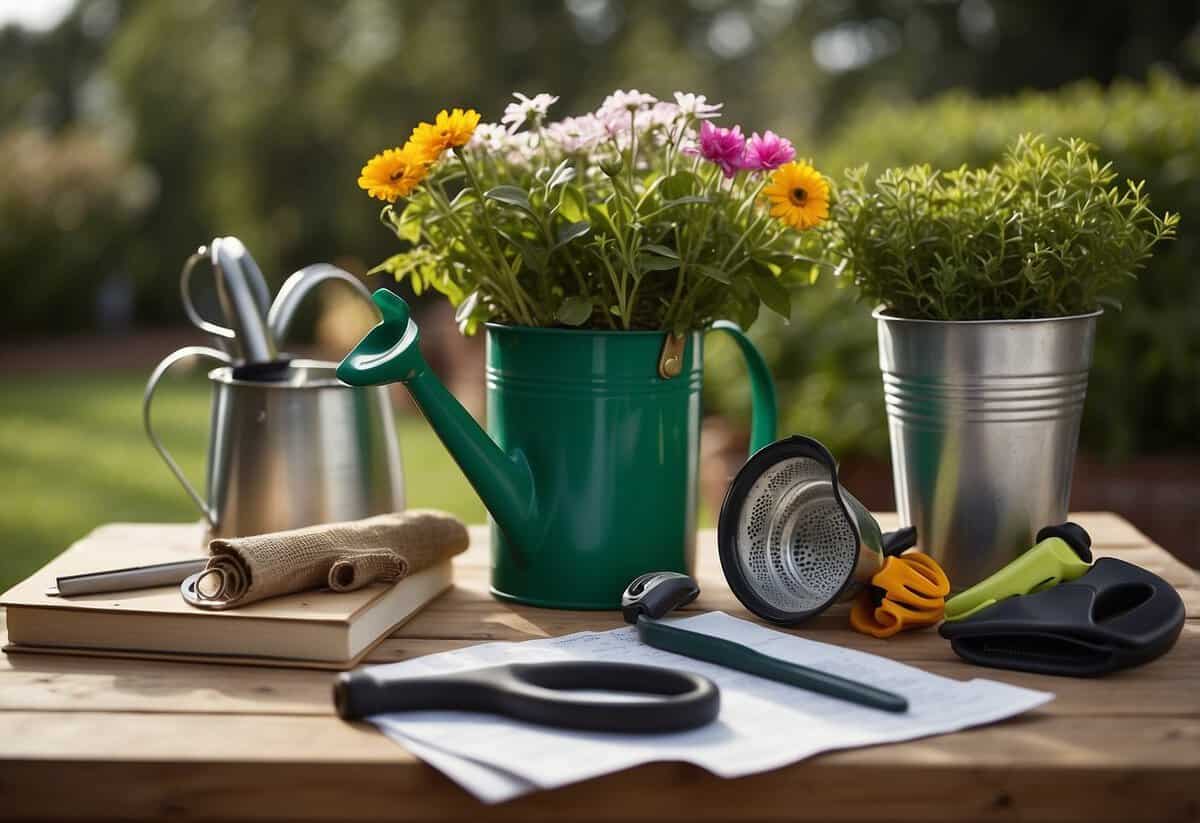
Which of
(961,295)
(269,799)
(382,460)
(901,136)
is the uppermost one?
(901,136)

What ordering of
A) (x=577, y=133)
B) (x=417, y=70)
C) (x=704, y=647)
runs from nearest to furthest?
1. (x=704, y=647)
2. (x=577, y=133)
3. (x=417, y=70)

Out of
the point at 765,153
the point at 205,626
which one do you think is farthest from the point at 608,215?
the point at 205,626

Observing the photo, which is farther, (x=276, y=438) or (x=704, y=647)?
(x=276, y=438)

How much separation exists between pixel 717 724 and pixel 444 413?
1.38 feet

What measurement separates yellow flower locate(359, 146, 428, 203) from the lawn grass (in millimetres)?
2519

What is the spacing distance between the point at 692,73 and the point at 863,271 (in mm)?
9255

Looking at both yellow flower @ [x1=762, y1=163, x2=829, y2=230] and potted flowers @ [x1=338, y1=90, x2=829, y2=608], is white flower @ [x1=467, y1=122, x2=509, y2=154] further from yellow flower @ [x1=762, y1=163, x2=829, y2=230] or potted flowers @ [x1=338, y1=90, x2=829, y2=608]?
yellow flower @ [x1=762, y1=163, x2=829, y2=230]

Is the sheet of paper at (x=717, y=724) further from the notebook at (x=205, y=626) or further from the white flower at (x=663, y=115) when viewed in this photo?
the white flower at (x=663, y=115)

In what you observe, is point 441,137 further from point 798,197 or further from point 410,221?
point 798,197

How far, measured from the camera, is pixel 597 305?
1280 millimetres

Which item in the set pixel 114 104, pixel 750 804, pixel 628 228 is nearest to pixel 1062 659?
pixel 750 804

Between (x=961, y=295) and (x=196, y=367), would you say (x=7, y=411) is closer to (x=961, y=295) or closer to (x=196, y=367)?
(x=196, y=367)

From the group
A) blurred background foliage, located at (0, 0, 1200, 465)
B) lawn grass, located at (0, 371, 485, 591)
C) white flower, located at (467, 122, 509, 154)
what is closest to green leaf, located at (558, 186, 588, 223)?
white flower, located at (467, 122, 509, 154)

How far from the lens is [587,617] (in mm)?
1263
